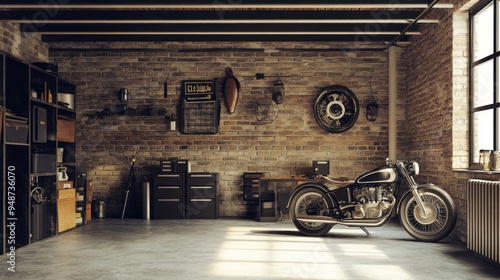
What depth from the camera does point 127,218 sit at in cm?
859

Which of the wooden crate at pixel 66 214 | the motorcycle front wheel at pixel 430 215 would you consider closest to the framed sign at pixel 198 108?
the wooden crate at pixel 66 214

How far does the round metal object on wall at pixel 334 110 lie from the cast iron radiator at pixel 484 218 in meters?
3.52

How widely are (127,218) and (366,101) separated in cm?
474

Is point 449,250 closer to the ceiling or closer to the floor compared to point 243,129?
closer to the floor

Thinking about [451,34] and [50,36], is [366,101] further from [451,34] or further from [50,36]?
[50,36]

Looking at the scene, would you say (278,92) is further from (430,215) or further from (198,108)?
(430,215)

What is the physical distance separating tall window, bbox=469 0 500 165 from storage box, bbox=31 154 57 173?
5.48 metres

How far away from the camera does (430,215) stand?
19.8ft

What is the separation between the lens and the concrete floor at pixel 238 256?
4352mm

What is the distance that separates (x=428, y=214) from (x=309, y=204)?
155 cm

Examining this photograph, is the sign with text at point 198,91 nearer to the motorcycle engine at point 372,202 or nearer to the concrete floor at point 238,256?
the concrete floor at point 238,256

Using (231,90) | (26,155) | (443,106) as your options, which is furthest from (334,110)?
(26,155)

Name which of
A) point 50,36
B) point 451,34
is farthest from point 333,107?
point 50,36

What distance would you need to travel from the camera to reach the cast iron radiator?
457cm
